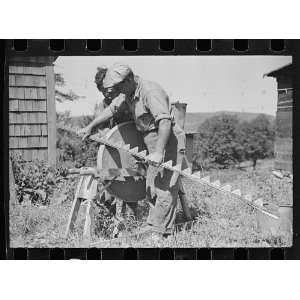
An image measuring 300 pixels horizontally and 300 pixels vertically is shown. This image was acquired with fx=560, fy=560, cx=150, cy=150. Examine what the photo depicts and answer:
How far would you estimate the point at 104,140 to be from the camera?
18.5 feet

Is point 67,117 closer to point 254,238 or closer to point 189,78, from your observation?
point 189,78

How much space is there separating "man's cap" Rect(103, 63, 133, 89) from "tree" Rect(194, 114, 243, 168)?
913mm

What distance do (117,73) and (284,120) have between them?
1.72 m

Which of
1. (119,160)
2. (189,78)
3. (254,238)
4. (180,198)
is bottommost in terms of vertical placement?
(254,238)

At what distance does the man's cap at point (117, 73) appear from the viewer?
5.51 m

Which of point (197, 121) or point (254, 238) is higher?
point (197, 121)

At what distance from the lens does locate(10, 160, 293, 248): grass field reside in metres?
5.60

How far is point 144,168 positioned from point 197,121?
710 mm

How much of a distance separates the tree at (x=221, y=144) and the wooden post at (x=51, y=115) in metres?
1.45

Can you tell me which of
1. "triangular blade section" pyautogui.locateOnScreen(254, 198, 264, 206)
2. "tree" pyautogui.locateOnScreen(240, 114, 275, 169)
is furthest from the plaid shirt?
"triangular blade section" pyautogui.locateOnScreen(254, 198, 264, 206)

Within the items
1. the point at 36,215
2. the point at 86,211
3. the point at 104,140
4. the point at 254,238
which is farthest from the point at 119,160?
the point at 254,238

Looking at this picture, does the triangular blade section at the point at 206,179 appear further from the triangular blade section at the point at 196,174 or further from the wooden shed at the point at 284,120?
the wooden shed at the point at 284,120

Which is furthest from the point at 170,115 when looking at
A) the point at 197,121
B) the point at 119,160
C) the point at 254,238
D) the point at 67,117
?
the point at 254,238

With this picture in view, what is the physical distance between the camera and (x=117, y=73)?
5.52 metres
